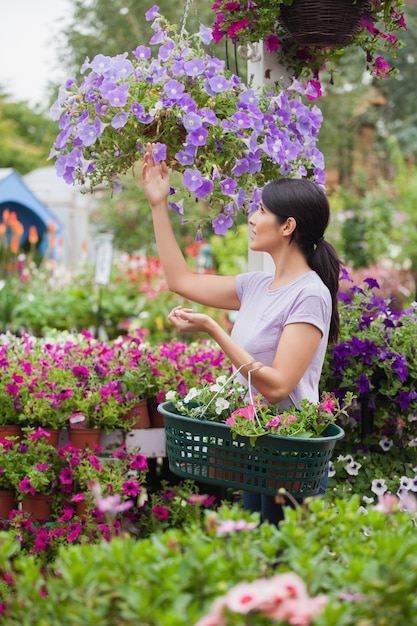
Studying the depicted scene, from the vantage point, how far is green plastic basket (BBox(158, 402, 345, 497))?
2.24 meters

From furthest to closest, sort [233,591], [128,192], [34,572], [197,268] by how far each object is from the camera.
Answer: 1. [128,192]
2. [197,268]
3. [34,572]
4. [233,591]

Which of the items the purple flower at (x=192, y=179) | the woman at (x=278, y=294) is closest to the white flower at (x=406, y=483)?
the woman at (x=278, y=294)

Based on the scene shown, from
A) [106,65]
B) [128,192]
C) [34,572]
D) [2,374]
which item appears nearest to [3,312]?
[128,192]

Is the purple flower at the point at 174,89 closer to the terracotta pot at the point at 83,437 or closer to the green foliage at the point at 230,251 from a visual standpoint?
the terracotta pot at the point at 83,437

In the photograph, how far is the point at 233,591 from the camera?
1271 mm

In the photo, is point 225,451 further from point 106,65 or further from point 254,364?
point 106,65

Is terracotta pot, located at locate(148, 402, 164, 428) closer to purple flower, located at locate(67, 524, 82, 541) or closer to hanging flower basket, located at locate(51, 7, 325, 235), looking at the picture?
purple flower, located at locate(67, 524, 82, 541)

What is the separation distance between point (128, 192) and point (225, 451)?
10.1 m

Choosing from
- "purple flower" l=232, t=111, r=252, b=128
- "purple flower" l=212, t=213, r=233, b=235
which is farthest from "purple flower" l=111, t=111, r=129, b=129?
"purple flower" l=212, t=213, r=233, b=235

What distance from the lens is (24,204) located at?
14.8 meters

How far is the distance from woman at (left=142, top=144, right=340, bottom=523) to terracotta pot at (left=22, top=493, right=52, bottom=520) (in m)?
0.89

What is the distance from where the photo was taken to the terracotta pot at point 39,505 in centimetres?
310

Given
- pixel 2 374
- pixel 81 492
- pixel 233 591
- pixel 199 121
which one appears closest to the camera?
pixel 233 591

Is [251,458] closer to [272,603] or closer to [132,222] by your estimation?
[272,603]
